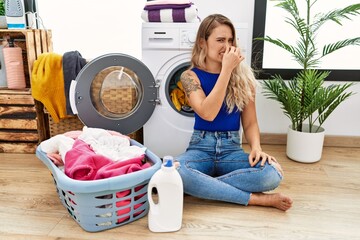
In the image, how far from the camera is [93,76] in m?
1.85

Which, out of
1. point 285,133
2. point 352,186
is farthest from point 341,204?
point 285,133

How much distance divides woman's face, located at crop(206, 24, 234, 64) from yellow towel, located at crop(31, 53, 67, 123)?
96 cm

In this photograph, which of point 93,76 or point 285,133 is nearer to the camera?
point 93,76

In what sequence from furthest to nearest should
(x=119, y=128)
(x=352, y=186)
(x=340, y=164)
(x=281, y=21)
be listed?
1. (x=281, y=21)
2. (x=340, y=164)
3. (x=119, y=128)
4. (x=352, y=186)

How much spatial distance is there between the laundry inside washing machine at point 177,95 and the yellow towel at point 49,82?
658mm

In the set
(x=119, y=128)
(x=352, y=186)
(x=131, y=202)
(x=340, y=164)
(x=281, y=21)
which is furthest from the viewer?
(x=281, y=21)

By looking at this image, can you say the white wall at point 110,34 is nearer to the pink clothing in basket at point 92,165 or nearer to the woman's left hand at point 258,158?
the woman's left hand at point 258,158

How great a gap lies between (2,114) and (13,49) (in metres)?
0.43

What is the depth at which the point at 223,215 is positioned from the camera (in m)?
1.48

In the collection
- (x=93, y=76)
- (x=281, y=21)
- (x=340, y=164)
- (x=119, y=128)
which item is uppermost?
(x=281, y=21)

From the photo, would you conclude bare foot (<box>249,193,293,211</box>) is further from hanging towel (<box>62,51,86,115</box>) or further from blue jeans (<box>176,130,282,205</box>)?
hanging towel (<box>62,51,86,115</box>)

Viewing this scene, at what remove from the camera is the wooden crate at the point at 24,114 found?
7.07 feet

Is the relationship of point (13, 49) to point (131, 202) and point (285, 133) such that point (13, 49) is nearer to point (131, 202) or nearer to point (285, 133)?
point (131, 202)

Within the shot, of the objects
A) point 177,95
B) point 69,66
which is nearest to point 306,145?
point 177,95
